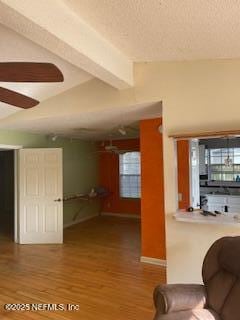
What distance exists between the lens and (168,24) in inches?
73.9

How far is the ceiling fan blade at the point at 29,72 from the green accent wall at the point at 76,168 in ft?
12.0

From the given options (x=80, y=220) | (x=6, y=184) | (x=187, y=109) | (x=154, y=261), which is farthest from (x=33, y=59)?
(x=6, y=184)

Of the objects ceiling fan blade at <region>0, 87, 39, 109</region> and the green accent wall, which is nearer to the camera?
ceiling fan blade at <region>0, 87, 39, 109</region>

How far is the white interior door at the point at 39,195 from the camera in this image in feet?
16.6

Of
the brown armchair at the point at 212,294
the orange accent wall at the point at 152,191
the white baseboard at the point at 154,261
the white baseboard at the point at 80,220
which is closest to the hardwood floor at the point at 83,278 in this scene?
the white baseboard at the point at 154,261

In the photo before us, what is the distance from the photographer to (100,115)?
11.9 feet

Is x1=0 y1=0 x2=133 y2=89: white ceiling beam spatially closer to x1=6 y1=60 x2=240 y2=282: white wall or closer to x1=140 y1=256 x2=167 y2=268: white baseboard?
x1=6 y1=60 x2=240 y2=282: white wall

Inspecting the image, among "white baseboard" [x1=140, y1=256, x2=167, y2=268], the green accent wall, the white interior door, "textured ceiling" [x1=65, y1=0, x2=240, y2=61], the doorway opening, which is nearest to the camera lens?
"textured ceiling" [x1=65, y1=0, x2=240, y2=61]

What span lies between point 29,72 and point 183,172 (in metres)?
1.91

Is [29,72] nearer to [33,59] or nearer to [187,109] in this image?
[33,59]

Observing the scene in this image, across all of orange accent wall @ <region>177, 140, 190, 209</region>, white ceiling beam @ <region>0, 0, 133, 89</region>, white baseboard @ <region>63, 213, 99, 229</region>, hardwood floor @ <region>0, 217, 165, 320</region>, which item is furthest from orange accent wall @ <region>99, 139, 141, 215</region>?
white ceiling beam @ <region>0, 0, 133, 89</region>

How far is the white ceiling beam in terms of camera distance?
5.01 feet

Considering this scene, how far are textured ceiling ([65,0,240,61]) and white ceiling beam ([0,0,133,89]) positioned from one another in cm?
8

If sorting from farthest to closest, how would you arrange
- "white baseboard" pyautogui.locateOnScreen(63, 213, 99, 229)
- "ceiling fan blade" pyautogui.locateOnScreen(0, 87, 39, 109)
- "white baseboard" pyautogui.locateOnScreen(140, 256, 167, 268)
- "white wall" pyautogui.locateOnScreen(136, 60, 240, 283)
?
"white baseboard" pyautogui.locateOnScreen(63, 213, 99, 229) → "white baseboard" pyautogui.locateOnScreen(140, 256, 167, 268) → "white wall" pyautogui.locateOnScreen(136, 60, 240, 283) → "ceiling fan blade" pyautogui.locateOnScreen(0, 87, 39, 109)
